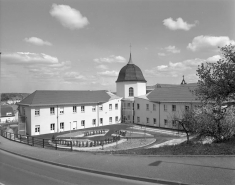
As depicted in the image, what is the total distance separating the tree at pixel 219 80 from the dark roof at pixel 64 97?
25229 mm

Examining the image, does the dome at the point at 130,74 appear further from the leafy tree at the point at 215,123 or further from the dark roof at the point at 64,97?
the leafy tree at the point at 215,123

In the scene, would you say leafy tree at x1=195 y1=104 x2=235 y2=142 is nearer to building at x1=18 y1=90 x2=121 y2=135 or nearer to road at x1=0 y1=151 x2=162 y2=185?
road at x1=0 y1=151 x2=162 y2=185

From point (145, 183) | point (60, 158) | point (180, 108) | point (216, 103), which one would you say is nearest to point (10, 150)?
point (60, 158)

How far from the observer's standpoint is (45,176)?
9102mm

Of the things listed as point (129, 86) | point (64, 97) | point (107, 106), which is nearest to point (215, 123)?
point (64, 97)

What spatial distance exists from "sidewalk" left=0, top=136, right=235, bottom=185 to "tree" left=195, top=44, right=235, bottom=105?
386cm

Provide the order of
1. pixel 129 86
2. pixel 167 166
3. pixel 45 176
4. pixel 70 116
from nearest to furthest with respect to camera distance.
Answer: pixel 167 166 → pixel 45 176 → pixel 70 116 → pixel 129 86

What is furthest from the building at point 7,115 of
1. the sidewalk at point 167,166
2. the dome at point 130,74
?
the sidewalk at point 167,166

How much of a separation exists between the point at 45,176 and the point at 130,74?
36.1 metres

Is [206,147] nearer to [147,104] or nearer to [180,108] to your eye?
[180,108]

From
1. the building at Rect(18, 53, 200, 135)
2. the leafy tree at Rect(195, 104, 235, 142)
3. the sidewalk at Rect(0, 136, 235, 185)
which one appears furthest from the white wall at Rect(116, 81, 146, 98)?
the sidewalk at Rect(0, 136, 235, 185)

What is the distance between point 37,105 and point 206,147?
83.8ft

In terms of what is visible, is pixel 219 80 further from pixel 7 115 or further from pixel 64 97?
pixel 7 115

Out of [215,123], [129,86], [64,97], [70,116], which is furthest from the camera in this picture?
[129,86]
